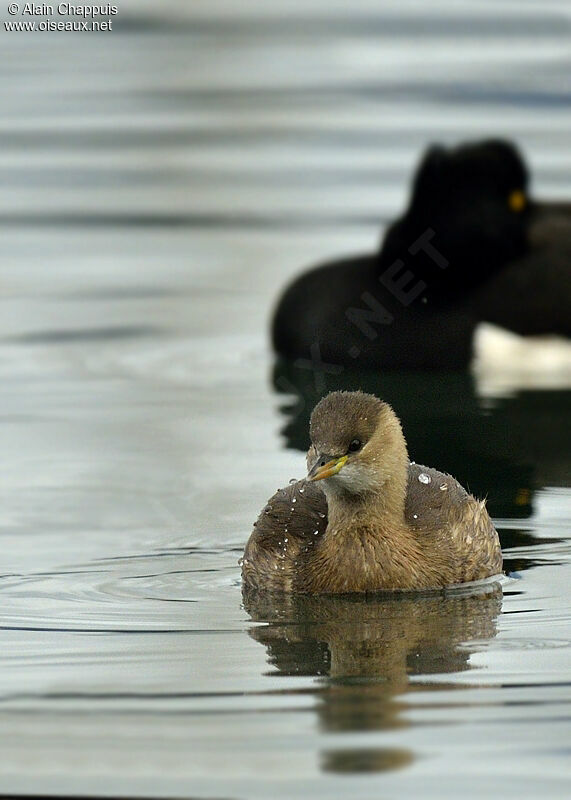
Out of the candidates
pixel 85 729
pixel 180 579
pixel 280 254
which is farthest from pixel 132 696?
pixel 280 254

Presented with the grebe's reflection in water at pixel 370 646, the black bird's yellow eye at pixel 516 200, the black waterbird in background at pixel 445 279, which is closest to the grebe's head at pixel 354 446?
the grebe's reflection in water at pixel 370 646

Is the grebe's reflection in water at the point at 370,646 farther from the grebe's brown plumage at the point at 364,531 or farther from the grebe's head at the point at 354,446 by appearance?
the grebe's head at the point at 354,446

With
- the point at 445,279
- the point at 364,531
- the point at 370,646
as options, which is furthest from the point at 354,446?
the point at 445,279

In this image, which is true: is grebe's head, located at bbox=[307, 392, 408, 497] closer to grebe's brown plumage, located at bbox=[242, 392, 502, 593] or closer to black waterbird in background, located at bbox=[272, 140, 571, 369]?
grebe's brown plumage, located at bbox=[242, 392, 502, 593]

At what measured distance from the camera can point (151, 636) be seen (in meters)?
6.18

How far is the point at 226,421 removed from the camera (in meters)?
9.50

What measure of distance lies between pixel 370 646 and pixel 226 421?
3.47 meters

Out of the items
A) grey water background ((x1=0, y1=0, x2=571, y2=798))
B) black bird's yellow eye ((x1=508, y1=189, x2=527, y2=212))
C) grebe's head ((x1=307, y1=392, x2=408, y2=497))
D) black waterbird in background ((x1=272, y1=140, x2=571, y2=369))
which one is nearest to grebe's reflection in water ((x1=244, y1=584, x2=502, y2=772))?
grey water background ((x1=0, y1=0, x2=571, y2=798))

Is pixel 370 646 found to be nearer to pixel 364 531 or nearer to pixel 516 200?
pixel 364 531

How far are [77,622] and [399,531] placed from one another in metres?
1.35

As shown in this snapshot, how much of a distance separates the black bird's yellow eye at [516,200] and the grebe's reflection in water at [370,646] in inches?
207

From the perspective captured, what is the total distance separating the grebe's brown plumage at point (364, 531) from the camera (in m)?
6.82

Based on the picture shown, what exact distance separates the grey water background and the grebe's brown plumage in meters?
0.14

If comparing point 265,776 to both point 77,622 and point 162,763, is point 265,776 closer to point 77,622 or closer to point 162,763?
point 162,763
